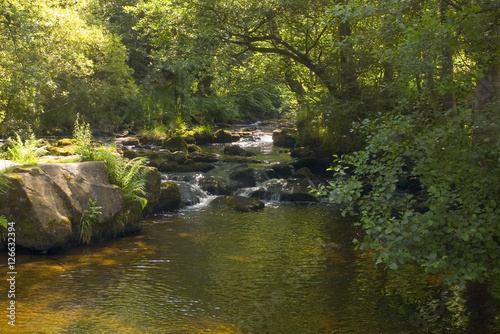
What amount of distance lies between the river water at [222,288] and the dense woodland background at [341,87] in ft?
3.01

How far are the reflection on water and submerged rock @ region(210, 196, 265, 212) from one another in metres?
2.68

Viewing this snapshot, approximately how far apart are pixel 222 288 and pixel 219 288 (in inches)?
1.9

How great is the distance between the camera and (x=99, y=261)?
9.91 m

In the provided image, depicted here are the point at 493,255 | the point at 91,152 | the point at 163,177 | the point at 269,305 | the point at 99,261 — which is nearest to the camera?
the point at 493,255

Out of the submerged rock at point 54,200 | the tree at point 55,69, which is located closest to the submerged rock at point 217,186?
the tree at point 55,69

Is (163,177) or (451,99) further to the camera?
(163,177)

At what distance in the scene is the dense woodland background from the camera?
609cm

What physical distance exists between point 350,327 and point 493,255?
216 centimetres

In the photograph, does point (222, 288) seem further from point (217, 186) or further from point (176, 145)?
point (176, 145)

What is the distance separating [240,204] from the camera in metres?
15.2

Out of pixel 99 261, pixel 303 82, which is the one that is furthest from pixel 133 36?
pixel 99 261

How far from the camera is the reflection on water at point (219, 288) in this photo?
7.17 meters

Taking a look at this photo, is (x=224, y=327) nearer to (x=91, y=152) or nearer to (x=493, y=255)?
(x=493, y=255)

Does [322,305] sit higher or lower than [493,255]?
lower
